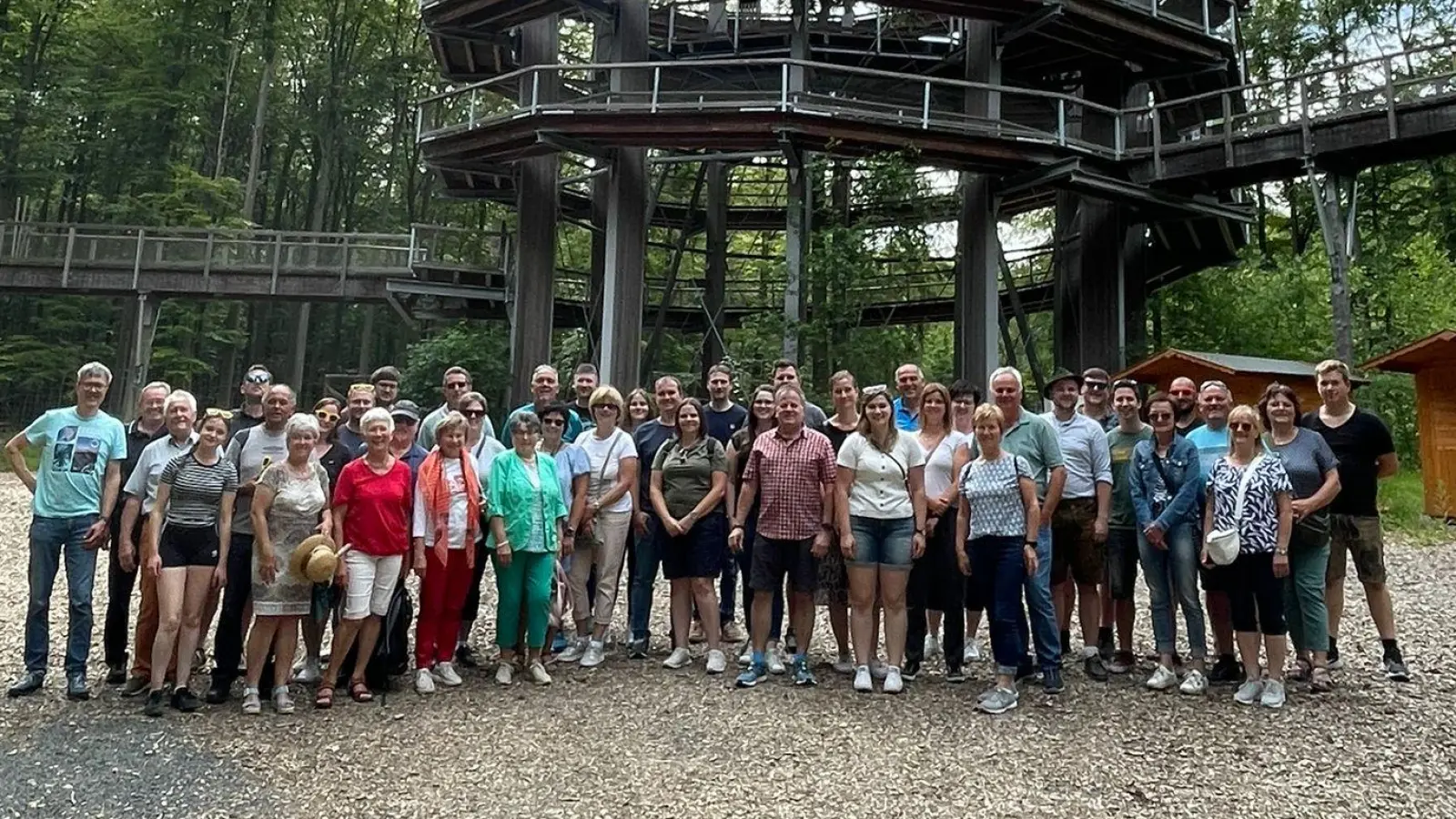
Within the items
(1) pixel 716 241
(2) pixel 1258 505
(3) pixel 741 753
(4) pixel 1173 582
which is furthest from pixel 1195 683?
(1) pixel 716 241

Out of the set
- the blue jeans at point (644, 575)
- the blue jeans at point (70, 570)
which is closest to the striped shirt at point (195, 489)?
the blue jeans at point (70, 570)

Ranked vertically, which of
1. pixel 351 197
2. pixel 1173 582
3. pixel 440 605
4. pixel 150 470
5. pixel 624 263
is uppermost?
pixel 351 197

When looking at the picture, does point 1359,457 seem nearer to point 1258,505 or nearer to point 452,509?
point 1258,505

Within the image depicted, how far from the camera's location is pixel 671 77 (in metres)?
16.2

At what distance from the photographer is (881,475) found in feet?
15.7

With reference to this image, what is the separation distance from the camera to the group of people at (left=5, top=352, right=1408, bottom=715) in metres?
4.54

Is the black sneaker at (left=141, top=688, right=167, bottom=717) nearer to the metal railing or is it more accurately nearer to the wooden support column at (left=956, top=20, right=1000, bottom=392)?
the metal railing

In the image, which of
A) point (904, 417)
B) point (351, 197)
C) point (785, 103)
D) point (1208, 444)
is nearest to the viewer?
point (1208, 444)

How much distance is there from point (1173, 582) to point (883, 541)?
169cm

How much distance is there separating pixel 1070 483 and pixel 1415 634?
10.9 feet

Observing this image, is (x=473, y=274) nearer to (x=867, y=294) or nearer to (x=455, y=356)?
(x=455, y=356)

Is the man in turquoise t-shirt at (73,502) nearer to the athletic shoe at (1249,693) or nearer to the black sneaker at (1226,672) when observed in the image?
the athletic shoe at (1249,693)

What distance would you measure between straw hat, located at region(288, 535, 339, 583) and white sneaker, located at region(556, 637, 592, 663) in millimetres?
1611

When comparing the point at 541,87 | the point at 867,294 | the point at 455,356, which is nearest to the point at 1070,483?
the point at 867,294
